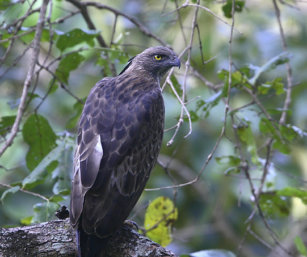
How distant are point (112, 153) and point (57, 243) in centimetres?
78

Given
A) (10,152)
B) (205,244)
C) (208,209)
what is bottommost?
(205,244)

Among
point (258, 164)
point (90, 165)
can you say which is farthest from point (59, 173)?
point (258, 164)

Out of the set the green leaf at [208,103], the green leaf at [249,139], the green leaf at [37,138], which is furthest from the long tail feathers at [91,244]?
the green leaf at [249,139]

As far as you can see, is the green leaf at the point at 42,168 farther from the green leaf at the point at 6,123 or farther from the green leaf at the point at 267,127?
the green leaf at the point at 267,127

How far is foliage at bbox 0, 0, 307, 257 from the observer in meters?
5.16

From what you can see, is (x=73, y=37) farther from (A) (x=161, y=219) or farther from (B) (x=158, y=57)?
(A) (x=161, y=219)

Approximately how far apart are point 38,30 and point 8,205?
10.6ft

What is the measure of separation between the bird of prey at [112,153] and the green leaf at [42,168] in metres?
0.36

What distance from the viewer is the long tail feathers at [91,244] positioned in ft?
13.2

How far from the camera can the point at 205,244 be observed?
336 inches

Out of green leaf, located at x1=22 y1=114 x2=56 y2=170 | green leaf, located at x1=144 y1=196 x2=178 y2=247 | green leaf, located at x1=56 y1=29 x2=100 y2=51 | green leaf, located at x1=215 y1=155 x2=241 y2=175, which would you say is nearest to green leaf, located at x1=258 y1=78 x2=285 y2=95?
green leaf, located at x1=215 y1=155 x2=241 y2=175

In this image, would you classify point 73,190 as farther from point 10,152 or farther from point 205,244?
point 205,244

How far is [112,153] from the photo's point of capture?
4.34m

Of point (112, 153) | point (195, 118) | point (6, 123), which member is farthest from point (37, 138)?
point (195, 118)
